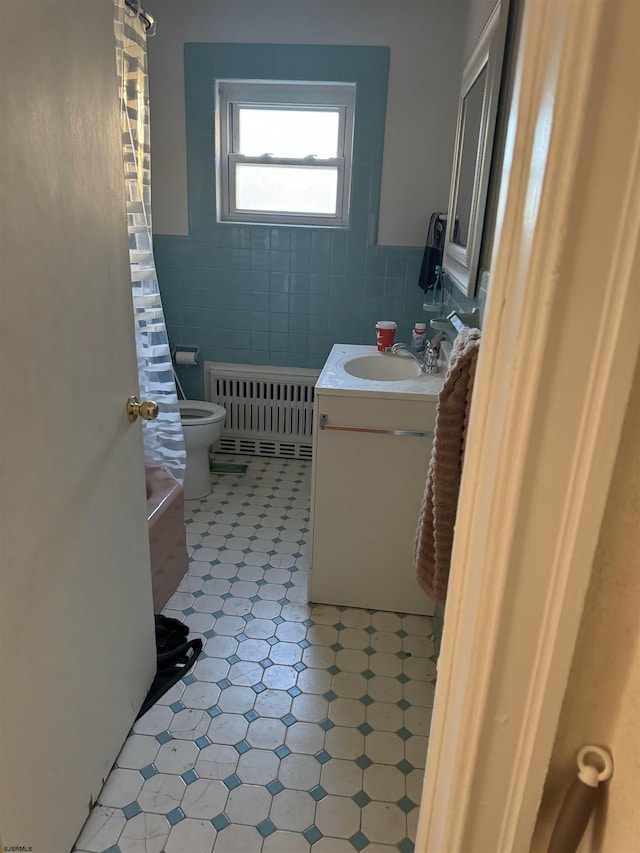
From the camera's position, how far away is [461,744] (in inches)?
21.9

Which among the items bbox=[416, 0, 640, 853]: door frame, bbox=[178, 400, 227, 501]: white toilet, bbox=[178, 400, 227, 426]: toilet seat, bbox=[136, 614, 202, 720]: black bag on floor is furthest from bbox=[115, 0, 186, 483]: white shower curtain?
bbox=[416, 0, 640, 853]: door frame

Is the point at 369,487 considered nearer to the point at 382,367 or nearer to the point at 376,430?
the point at 376,430

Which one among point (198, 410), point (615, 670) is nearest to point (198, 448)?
point (198, 410)

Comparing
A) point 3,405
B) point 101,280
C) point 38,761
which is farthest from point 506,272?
point 38,761

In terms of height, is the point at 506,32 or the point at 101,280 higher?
the point at 506,32

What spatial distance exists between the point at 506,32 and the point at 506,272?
1.46 m

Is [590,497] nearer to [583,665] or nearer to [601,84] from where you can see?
[583,665]

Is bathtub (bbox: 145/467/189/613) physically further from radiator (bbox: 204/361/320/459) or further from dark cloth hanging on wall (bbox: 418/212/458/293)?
dark cloth hanging on wall (bbox: 418/212/458/293)

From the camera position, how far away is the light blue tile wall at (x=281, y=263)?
2.84 meters

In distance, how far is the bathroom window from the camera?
116 inches

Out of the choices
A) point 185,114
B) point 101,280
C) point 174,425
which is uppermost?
point 185,114

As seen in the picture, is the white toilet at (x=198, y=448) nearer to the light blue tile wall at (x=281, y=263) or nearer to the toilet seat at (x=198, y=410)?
the toilet seat at (x=198, y=410)

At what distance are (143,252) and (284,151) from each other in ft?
4.63

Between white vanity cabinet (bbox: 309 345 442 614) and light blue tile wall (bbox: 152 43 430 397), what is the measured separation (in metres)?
1.09
